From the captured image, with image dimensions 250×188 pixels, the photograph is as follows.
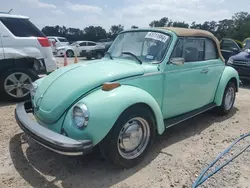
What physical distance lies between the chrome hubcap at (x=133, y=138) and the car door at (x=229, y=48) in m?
8.70

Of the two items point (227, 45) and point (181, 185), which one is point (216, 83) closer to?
point (181, 185)

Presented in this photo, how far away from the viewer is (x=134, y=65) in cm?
369

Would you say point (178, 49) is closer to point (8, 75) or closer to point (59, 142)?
point (59, 142)

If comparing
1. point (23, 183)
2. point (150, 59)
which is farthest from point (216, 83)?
point (23, 183)

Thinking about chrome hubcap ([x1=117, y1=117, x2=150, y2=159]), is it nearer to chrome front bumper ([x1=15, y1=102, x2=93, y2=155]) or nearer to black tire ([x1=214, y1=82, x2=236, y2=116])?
chrome front bumper ([x1=15, y1=102, x2=93, y2=155])

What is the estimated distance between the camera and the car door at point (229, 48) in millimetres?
10633

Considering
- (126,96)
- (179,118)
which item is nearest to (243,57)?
(179,118)

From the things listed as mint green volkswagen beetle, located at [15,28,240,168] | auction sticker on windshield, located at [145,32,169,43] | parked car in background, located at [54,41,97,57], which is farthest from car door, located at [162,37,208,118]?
parked car in background, located at [54,41,97,57]

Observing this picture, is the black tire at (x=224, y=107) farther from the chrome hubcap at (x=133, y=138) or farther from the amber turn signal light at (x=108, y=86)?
the amber turn signal light at (x=108, y=86)

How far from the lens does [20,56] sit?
19.8 ft

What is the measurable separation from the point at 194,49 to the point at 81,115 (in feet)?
8.63

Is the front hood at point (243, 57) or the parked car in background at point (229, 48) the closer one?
the front hood at point (243, 57)

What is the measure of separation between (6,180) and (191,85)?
3.12 metres

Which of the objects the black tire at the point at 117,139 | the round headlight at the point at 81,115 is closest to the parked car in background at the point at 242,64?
the black tire at the point at 117,139
